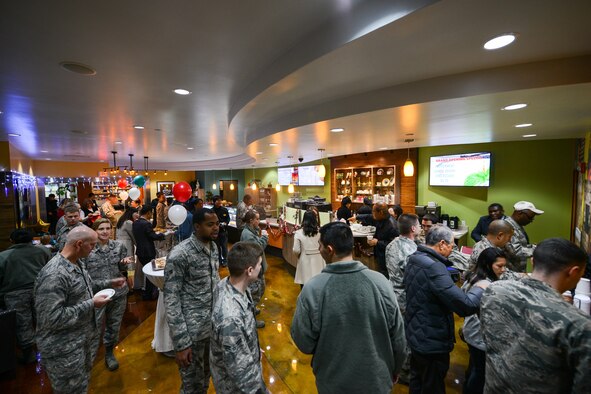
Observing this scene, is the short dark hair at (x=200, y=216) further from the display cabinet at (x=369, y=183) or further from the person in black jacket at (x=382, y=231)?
the display cabinet at (x=369, y=183)

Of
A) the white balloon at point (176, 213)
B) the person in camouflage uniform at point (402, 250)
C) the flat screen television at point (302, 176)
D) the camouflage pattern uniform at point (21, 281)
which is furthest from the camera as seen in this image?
the flat screen television at point (302, 176)

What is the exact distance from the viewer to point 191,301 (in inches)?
80.3

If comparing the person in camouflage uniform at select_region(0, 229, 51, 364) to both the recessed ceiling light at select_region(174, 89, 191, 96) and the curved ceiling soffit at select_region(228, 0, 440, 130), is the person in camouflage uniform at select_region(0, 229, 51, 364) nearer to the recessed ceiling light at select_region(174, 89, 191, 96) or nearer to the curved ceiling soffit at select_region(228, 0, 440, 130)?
the recessed ceiling light at select_region(174, 89, 191, 96)

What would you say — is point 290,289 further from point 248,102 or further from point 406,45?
point 406,45

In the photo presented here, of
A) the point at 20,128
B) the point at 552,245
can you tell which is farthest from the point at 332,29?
the point at 20,128

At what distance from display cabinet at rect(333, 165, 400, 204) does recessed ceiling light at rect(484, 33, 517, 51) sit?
627cm

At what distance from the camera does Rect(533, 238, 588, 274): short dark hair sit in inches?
48.8

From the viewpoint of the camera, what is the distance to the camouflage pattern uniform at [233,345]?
1283 mm

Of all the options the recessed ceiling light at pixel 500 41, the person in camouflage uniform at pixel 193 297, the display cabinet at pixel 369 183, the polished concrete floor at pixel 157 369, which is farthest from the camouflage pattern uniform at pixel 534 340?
the display cabinet at pixel 369 183

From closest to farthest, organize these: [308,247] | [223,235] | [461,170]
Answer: [308,247] < [223,235] < [461,170]

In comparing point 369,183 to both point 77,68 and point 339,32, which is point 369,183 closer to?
point 339,32

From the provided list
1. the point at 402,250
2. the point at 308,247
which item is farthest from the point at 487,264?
the point at 308,247

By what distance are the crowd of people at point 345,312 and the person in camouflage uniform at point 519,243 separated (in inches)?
0.7

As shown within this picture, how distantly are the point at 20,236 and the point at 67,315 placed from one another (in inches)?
75.9
